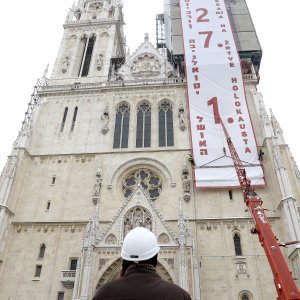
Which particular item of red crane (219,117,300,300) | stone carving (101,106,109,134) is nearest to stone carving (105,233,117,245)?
red crane (219,117,300,300)

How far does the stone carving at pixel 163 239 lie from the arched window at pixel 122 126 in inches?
279

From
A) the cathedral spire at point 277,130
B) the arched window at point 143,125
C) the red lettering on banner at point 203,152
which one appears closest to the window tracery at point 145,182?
the arched window at point 143,125

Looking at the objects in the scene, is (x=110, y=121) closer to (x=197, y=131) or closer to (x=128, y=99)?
(x=128, y=99)

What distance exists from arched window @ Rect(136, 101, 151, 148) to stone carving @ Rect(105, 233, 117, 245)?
264 inches

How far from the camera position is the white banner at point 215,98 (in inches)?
722

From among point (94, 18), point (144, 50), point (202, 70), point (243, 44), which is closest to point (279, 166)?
point (202, 70)

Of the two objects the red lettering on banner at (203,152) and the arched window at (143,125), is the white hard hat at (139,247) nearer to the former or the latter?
the red lettering on banner at (203,152)

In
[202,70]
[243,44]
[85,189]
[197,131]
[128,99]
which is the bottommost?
[85,189]

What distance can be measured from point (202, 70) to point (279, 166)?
8.99 metres

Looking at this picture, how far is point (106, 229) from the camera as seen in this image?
15844 millimetres

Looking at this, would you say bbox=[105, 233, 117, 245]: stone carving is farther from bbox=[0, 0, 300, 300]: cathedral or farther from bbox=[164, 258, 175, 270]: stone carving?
bbox=[164, 258, 175, 270]: stone carving

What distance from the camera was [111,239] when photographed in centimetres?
1562

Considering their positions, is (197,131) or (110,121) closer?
(197,131)

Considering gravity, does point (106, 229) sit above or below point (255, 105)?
below
